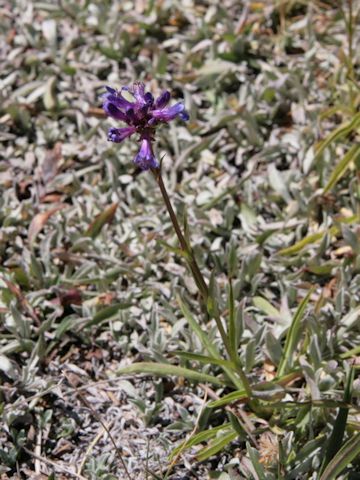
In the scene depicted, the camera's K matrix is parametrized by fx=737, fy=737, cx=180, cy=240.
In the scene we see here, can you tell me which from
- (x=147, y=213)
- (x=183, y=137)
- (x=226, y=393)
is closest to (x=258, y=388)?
(x=226, y=393)

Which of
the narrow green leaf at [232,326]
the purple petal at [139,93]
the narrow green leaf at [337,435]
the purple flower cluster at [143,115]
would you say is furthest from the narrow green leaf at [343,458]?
the purple petal at [139,93]

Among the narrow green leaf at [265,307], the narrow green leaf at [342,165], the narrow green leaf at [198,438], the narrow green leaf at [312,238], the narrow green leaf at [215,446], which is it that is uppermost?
the narrow green leaf at [342,165]

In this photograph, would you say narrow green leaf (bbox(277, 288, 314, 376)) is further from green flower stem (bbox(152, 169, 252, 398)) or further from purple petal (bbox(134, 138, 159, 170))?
purple petal (bbox(134, 138, 159, 170))

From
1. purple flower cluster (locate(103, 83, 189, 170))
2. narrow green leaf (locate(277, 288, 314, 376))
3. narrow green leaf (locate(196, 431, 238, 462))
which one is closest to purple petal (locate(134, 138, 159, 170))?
purple flower cluster (locate(103, 83, 189, 170))

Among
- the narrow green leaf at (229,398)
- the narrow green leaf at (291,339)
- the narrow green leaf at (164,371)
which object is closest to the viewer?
the narrow green leaf at (229,398)

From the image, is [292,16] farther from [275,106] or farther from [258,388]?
[258,388]

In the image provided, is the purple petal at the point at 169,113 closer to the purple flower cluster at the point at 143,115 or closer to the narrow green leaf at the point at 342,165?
the purple flower cluster at the point at 143,115
